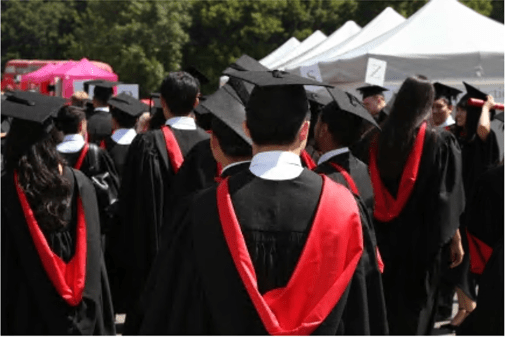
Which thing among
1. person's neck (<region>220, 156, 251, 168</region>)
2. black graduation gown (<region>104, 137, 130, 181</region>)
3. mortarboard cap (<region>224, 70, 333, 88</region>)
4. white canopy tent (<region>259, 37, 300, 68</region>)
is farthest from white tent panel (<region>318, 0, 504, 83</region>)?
white canopy tent (<region>259, 37, 300, 68</region>)

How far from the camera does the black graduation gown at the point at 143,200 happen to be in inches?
227

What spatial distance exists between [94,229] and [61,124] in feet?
6.89

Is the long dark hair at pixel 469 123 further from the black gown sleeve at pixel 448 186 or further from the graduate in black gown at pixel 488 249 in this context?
the graduate in black gown at pixel 488 249

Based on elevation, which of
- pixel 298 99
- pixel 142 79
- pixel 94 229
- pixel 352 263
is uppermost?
pixel 298 99

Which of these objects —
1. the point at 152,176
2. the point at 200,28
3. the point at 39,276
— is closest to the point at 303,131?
the point at 39,276

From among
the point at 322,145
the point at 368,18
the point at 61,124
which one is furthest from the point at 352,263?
the point at 368,18

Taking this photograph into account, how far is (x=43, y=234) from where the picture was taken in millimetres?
4059

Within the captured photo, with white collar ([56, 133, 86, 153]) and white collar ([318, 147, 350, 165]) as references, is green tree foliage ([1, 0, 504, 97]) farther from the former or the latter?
white collar ([318, 147, 350, 165])

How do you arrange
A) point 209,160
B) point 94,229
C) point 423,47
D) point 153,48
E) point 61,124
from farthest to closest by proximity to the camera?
point 153,48 → point 423,47 → point 61,124 → point 209,160 → point 94,229

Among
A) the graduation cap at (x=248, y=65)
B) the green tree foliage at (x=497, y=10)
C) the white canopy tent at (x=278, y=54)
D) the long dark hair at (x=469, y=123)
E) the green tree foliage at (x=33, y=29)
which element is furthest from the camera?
the green tree foliage at (x=33, y=29)

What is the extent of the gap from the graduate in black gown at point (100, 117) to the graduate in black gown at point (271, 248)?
592cm

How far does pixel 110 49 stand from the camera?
47.6m

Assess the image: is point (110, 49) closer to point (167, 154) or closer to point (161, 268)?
point (167, 154)

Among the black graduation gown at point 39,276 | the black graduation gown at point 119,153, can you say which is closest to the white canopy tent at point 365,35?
the black graduation gown at point 119,153
